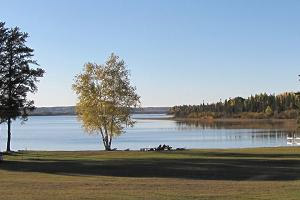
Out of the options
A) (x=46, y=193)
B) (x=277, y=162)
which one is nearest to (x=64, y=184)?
(x=46, y=193)

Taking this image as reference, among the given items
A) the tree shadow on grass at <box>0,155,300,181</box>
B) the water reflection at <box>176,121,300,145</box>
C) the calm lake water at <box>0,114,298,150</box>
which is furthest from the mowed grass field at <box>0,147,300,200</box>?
the water reflection at <box>176,121,300,145</box>

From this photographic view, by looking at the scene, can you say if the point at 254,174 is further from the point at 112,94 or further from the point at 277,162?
the point at 112,94

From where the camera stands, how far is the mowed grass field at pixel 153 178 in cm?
1964

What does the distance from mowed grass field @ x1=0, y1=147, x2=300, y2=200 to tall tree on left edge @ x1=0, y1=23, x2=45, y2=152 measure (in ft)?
12.3

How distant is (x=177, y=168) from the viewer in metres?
33.3

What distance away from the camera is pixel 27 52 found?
4603cm

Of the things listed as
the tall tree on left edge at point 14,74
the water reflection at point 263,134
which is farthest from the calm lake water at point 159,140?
the tall tree on left edge at point 14,74

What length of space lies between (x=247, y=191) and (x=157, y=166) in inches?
554

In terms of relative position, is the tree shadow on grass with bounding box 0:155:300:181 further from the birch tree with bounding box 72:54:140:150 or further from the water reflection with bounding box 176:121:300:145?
the water reflection with bounding box 176:121:300:145

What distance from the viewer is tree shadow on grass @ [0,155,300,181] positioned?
2999 cm

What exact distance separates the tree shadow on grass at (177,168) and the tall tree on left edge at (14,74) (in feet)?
20.9

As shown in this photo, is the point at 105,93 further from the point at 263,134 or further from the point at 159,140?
the point at 263,134

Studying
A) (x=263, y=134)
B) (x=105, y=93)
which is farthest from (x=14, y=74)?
(x=263, y=134)

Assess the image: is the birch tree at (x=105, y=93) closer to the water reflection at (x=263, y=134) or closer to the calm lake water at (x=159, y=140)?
the calm lake water at (x=159, y=140)
